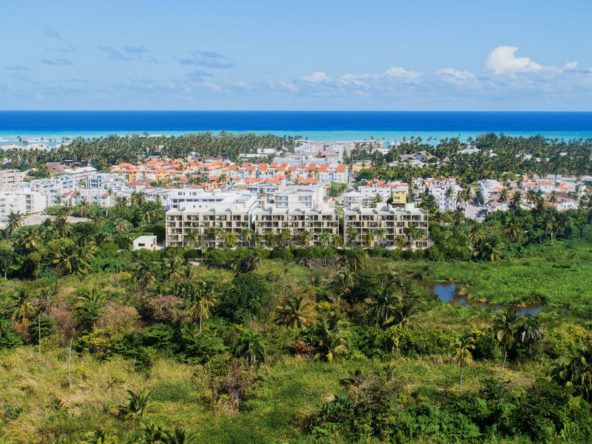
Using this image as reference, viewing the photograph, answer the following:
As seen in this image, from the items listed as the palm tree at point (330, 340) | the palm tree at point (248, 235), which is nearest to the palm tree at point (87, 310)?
the palm tree at point (330, 340)

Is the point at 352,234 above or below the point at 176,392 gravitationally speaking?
above

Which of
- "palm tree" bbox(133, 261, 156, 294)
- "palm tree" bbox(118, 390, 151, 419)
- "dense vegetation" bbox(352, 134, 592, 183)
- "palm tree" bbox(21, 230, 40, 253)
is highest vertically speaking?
"dense vegetation" bbox(352, 134, 592, 183)

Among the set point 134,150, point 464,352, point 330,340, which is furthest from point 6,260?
point 134,150

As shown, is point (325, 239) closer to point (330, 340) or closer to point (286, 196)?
point (286, 196)

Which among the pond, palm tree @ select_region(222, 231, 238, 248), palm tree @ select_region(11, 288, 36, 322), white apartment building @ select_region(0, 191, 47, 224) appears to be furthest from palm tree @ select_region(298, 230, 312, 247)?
white apartment building @ select_region(0, 191, 47, 224)

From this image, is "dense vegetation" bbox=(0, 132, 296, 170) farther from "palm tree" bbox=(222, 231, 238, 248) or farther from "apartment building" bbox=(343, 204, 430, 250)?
"apartment building" bbox=(343, 204, 430, 250)

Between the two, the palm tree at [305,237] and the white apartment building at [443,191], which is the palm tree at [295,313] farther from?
the white apartment building at [443,191]

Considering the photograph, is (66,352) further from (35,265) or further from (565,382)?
(565,382)
